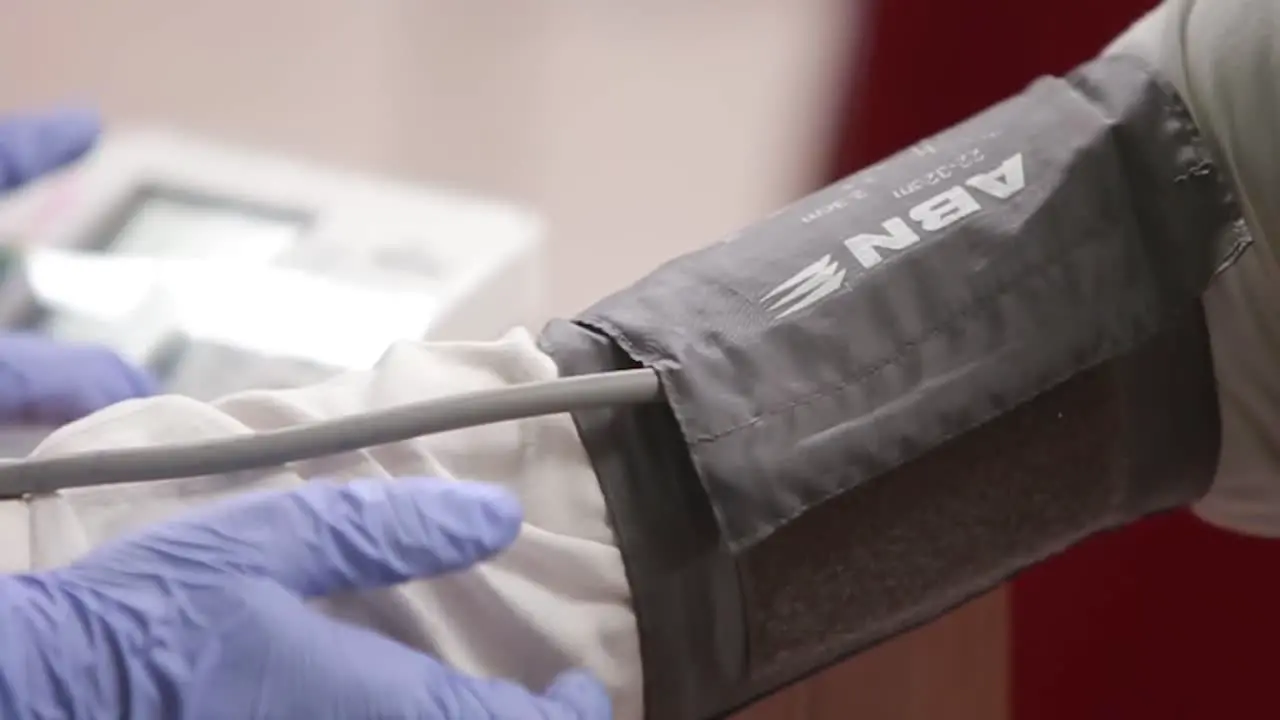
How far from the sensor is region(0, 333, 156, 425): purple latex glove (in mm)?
851

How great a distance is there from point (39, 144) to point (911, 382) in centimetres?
75

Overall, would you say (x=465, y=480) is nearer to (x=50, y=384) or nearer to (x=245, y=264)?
(x=50, y=384)

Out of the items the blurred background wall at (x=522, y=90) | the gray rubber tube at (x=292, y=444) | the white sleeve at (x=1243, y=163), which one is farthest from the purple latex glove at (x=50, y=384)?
the blurred background wall at (x=522, y=90)

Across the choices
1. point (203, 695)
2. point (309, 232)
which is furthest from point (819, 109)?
point (203, 695)

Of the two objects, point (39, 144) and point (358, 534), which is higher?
point (39, 144)

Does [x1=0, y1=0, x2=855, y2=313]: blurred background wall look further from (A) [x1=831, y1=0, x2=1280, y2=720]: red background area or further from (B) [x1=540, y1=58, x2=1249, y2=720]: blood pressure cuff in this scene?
(B) [x1=540, y1=58, x2=1249, y2=720]: blood pressure cuff

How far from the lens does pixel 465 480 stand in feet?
1.90

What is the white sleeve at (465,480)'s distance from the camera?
0.55m

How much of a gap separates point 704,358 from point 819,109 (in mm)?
1077

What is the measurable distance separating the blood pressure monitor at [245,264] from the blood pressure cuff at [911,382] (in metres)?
0.59

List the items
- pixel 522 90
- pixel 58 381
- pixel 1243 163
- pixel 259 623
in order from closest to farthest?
pixel 259 623
pixel 1243 163
pixel 58 381
pixel 522 90

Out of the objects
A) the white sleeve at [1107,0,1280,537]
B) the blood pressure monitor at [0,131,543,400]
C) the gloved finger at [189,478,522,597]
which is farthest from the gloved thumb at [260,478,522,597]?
the blood pressure monitor at [0,131,543,400]

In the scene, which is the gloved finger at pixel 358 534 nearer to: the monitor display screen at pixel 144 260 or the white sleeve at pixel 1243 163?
the white sleeve at pixel 1243 163

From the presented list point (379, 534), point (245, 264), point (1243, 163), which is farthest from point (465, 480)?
point (245, 264)
